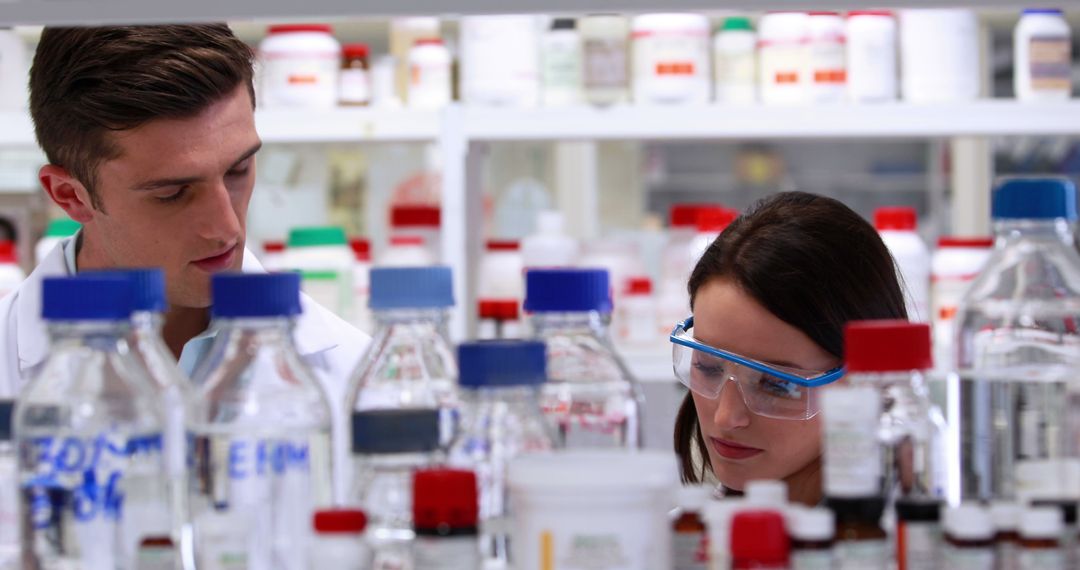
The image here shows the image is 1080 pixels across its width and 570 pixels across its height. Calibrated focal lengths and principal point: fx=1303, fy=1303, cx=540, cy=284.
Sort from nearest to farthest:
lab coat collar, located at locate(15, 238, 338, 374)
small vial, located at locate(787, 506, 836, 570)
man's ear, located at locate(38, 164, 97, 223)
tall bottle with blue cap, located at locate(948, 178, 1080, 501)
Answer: small vial, located at locate(787, 506, 836, 570) → tall bottle with blue cap, located at locate(948, 178, 1080, 501) → lab coat collar, located at locate(15, 238, 338, 374) → man's ear, located at locate(38, 164, 97, 223)

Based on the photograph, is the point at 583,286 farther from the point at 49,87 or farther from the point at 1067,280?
the point at 49,87

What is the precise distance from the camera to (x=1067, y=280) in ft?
2.75

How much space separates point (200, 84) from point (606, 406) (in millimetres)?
760

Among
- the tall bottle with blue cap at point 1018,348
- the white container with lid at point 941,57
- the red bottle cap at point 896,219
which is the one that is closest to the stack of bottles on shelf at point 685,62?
the white container with lid at point 941,57

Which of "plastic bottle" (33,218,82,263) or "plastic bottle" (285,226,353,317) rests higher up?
"plastic bottle" (33,218,82,263)

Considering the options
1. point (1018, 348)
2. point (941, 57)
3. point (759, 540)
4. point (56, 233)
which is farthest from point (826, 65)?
point (759, 540)

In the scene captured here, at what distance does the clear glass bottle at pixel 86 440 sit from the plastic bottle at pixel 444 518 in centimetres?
16

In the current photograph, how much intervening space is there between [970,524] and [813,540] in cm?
8

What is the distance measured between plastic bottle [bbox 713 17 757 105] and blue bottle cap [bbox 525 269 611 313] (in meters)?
1.71

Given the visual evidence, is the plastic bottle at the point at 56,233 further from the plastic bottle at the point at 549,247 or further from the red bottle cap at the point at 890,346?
the red bottle cap at the point at 890,346

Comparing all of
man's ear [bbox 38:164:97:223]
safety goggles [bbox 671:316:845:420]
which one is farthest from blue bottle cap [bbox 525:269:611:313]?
man's ear [bbox 38:164:97:223]

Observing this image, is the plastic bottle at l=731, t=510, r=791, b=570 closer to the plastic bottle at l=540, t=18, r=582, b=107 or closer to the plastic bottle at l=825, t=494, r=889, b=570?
the plastic bottle at l=825, t=494, r=889, b=570

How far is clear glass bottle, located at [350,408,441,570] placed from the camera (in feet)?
2.36

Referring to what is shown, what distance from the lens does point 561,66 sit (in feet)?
8.11
